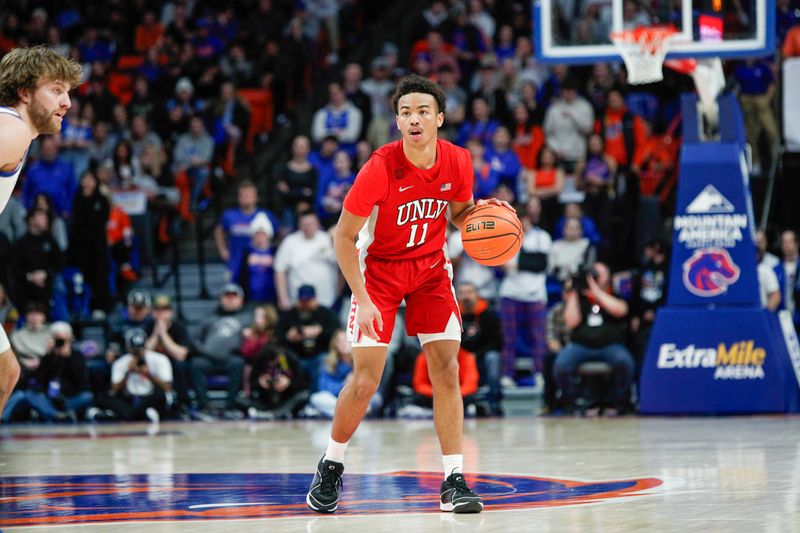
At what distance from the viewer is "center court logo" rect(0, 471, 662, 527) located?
20.2ft

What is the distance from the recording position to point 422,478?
7672mm

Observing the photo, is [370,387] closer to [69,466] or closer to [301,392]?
[69,466]

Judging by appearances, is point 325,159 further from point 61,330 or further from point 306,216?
point 61,330

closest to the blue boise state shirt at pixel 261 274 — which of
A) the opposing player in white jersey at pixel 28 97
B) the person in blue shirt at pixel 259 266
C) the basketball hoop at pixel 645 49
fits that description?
the person in blue shirt at pixel 259 266

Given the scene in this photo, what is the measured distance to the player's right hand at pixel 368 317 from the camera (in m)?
6.22

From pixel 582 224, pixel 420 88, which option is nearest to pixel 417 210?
pixel 420 88

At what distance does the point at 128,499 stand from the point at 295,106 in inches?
536

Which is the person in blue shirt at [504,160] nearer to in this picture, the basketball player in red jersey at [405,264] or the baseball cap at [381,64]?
the baseball cap at [381,64]

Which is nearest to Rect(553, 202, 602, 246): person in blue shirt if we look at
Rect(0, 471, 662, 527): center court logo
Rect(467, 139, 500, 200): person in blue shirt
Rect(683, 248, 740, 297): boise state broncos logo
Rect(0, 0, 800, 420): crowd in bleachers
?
Rect(0, 0, 800, 420): crowd in bleachers

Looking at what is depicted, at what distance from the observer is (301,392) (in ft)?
47.4

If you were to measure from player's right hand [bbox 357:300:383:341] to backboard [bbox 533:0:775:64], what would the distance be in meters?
6.33

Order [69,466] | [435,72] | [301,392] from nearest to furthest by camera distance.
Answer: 1. [69,466]
2. [301,392]
3. [435,72]

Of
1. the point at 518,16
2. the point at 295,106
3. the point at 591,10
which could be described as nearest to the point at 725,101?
the point at 591,10

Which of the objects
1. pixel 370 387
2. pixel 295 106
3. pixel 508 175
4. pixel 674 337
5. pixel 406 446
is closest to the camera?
pixel 370 387
